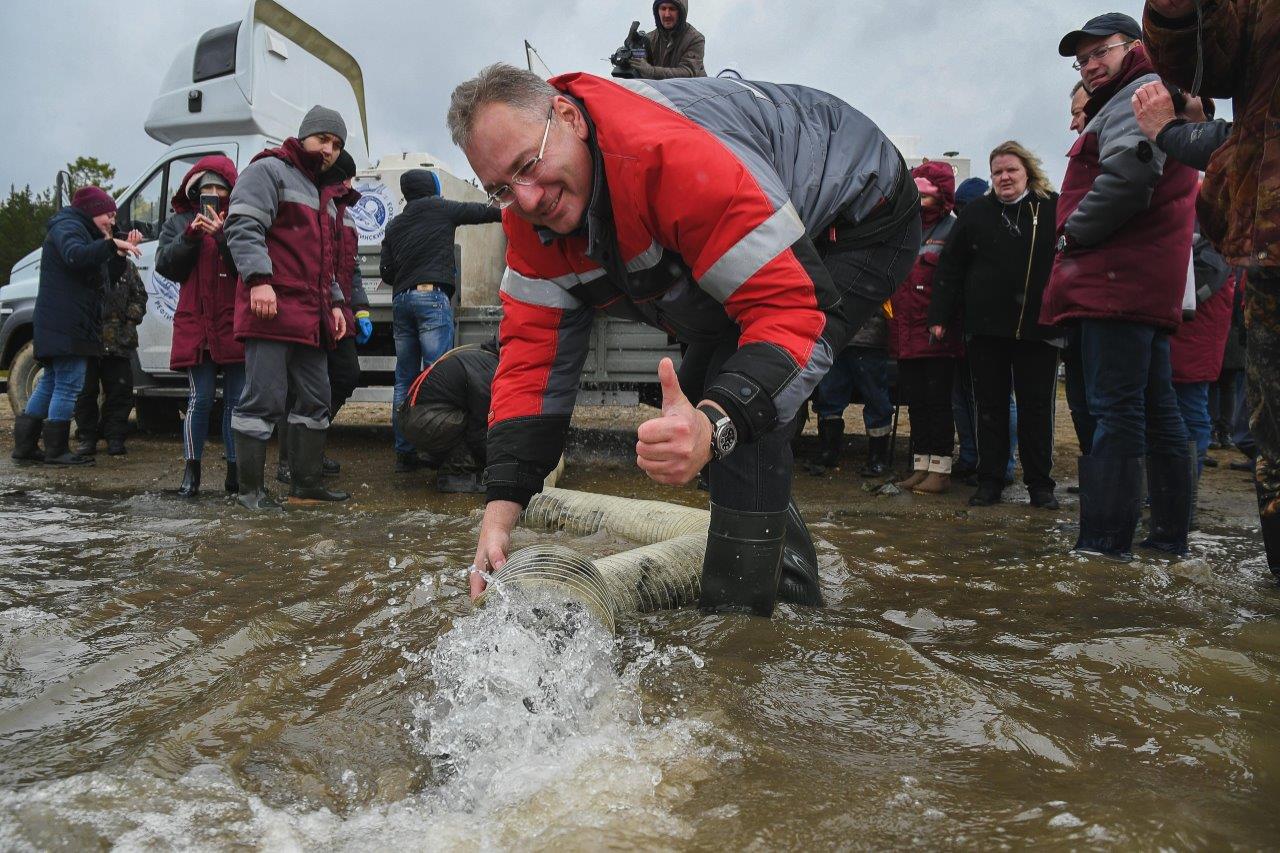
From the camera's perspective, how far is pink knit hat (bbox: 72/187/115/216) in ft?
20.7

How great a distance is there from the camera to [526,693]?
198 centimetres

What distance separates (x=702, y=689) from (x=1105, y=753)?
779 mm

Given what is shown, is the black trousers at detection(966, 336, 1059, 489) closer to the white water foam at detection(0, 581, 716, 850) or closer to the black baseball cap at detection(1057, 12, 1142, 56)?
the black baseball cap at detection(1057, 12, 1142, 56)

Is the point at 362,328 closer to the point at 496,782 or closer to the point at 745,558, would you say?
the point at 745,558

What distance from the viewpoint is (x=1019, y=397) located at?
507 cm

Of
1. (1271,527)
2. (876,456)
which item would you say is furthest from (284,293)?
(1271,527)

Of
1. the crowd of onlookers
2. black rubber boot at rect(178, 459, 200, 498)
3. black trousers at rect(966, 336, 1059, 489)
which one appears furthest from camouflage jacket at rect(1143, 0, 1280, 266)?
black rubber boot at rect(178, 459, 200, 498)

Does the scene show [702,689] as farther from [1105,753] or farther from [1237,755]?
[1237,755]

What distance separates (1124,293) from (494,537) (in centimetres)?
242

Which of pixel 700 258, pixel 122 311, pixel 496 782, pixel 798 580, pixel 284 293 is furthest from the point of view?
pixel 122 311

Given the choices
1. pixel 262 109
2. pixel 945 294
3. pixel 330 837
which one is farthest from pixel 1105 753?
pixel 262 109

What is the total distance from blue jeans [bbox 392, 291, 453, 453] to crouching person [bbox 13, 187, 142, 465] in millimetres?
1768

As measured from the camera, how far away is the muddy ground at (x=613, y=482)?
505 centimetres

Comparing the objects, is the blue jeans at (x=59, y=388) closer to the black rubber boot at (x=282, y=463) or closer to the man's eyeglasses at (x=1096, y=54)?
the black rubber boot at (x=282, y=463)
